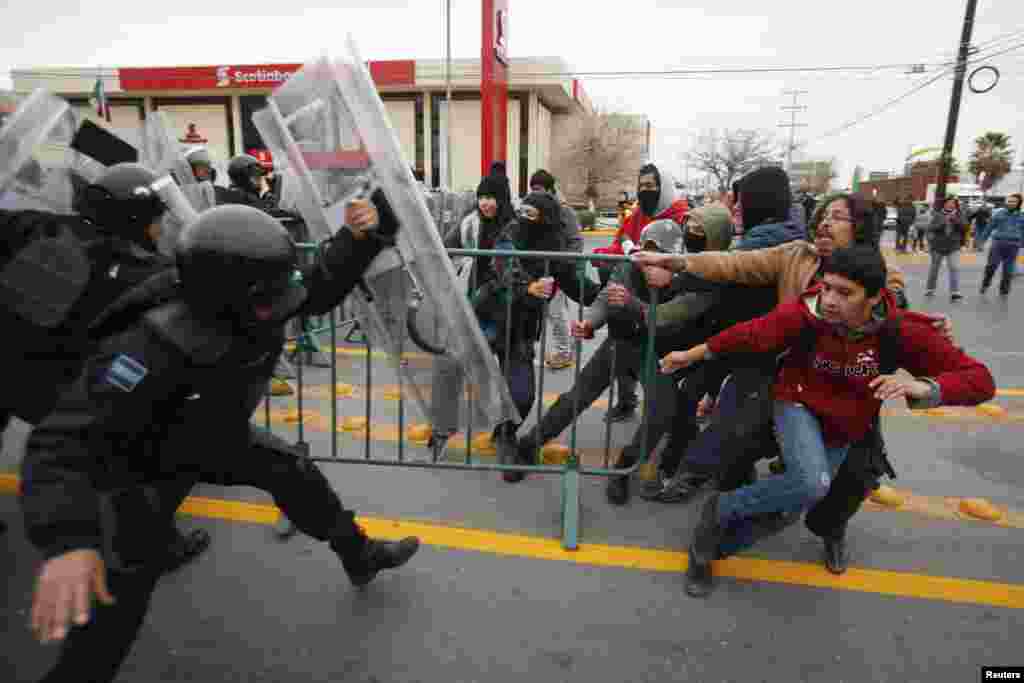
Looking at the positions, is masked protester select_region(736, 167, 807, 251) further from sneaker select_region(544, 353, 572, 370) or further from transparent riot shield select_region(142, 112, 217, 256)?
transparent riot shield select_region(142, 112, 217, 256)

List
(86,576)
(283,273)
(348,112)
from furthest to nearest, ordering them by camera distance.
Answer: (348,112), (283,273), (86,576)

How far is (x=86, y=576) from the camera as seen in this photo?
4.84 feet

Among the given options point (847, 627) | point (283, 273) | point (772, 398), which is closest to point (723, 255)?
point (772, 398)

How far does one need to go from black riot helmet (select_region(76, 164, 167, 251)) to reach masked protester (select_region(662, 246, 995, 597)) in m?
2.41

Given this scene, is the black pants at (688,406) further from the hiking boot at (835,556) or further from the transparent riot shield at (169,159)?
the transparent riot shield at (169,159)

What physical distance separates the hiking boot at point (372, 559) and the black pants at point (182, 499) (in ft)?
0.18

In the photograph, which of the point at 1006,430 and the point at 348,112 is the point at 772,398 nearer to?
the point at 348,112

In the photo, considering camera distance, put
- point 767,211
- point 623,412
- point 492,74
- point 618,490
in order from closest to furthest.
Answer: point 767,211 → point 618,490 → point 623,412 → point 492,74

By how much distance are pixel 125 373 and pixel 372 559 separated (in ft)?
4.26

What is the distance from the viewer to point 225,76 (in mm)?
35406

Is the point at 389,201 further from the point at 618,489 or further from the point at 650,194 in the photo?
the point at 650,194

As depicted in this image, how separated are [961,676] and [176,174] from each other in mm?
6540

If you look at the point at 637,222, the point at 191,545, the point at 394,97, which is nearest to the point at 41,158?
the point at 191,545

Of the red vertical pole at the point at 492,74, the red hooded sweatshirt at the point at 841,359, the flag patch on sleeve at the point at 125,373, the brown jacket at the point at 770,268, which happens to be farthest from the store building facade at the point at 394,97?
the flag patch on sleeve at the point at 125,373
